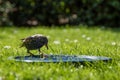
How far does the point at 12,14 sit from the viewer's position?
14.5 m

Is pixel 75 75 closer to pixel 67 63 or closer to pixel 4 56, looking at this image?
pixel 67 63

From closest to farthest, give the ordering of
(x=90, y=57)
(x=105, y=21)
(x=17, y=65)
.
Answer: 1. (x=17, y=65)
2. (x=90, y=57)
3. (x=105, y=21)

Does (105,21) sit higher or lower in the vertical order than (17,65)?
lower

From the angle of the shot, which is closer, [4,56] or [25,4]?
[4,56]

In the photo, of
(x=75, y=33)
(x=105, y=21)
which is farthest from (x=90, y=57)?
(x=105, y=21)

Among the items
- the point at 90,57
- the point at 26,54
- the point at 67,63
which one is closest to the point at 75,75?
the point at 67,63

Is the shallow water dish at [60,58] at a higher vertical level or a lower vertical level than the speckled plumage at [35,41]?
lower

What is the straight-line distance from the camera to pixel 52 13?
568 inches

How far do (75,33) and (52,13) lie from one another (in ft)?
10.3

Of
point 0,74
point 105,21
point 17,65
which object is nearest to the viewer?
point 0,74

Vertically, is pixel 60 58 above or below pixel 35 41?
below

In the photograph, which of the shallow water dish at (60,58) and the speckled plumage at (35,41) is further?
the speckled plumage at (35,41)

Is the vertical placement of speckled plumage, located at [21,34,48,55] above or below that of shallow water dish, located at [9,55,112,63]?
above

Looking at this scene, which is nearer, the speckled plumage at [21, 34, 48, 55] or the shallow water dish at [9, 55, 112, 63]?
the shallow water dish at [9, 55, 112, 63]
